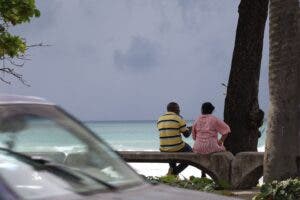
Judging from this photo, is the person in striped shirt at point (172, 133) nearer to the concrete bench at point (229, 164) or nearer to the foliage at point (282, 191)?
the concrete bench at point (229, 164)

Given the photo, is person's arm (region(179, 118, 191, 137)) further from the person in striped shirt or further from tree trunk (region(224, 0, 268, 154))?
tree trunk (region(224, 0, 268, 154))

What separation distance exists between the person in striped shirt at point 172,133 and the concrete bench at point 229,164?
0.32m

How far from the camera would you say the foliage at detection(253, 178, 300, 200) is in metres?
10.5

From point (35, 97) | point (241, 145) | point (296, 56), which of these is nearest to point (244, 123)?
point (241, 145)

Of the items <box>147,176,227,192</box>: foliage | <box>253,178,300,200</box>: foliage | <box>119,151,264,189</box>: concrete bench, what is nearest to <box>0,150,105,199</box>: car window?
<box>253,178,300,200</box>: foliage

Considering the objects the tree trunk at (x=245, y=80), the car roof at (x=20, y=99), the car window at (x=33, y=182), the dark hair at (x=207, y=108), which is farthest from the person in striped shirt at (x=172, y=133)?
the car window at (x=33, y=182)

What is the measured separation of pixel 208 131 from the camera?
13820 mm

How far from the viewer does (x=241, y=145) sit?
1559cm

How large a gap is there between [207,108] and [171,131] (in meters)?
1.14

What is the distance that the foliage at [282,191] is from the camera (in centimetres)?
1052

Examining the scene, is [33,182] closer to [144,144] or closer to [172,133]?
[172,133]

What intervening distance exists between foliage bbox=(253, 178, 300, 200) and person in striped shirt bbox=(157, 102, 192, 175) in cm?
382

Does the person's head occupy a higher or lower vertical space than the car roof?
higher

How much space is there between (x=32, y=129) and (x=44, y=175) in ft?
1.18
